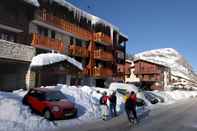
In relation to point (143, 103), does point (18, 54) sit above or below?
above

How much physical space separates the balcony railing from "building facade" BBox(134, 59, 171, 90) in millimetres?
40918

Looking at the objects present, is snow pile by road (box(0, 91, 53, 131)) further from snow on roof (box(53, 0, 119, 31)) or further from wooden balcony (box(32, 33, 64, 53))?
snow on roof (box(53, 0, 119, 31))

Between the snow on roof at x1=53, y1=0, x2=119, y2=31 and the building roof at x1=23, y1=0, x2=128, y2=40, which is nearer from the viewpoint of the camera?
the building roof at x1=23, y1=0, x2=128, y2=40

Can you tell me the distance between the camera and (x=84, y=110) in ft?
73.7

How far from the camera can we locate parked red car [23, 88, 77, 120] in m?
18.3

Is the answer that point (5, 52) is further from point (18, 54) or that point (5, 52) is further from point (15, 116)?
point (15, 116)

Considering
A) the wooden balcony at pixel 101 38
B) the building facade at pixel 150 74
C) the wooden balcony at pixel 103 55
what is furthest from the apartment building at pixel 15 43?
the building facade at pixel 150 74

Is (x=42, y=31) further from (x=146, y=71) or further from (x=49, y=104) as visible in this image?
(x=146, y=71)

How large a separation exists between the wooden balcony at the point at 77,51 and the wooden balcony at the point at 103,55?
2.07 metres

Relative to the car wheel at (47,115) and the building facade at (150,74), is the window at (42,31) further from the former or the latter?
the building facade at (150,74)

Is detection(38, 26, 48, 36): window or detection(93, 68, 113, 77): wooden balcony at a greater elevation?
detection(38, 26, 48, 36): window

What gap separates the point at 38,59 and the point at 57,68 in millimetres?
2508

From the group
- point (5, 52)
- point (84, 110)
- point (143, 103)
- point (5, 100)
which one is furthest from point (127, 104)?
point (143, 103)

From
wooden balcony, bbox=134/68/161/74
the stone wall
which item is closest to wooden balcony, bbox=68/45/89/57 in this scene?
the stone wall
